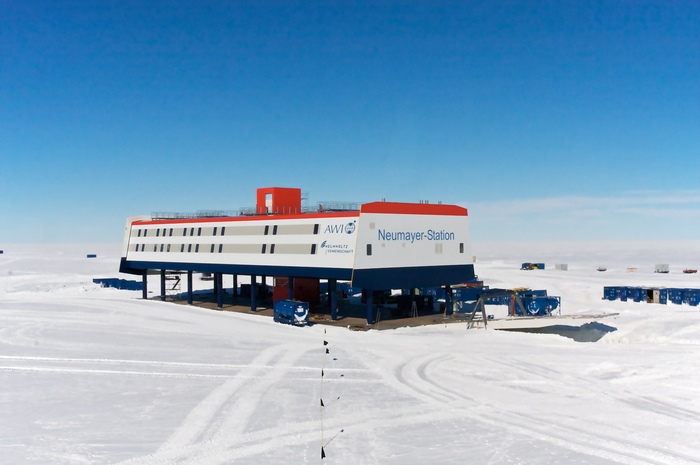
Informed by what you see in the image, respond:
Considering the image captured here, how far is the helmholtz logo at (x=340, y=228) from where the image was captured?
48.1 meters

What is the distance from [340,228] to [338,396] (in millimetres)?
24787

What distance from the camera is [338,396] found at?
2586 centimetres

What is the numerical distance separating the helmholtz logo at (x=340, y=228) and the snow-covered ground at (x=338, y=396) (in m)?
9.74

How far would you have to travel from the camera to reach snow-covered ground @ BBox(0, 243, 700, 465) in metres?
19.4

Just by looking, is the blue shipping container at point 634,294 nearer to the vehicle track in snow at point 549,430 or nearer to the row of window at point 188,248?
Result: the row of window at point 188,248

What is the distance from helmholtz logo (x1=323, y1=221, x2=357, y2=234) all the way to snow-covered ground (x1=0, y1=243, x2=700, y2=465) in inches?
383

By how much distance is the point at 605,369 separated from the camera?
1240 inches


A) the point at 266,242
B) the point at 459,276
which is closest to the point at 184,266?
the point at 266,242

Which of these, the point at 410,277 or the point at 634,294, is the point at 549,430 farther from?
the point at 634,294

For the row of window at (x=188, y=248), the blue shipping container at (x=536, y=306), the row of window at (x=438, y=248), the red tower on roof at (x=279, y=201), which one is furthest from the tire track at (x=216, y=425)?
the red tower on roof at (x=279, y=201)

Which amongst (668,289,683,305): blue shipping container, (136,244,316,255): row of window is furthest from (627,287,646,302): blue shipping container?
(136,244,316,255): row of window

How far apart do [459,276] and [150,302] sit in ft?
133

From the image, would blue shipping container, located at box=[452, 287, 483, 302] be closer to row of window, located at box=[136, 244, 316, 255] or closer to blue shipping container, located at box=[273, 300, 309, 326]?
row of window, located at box=[136, 244, 316, 255]

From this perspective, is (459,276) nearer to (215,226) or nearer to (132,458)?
(215,226)
